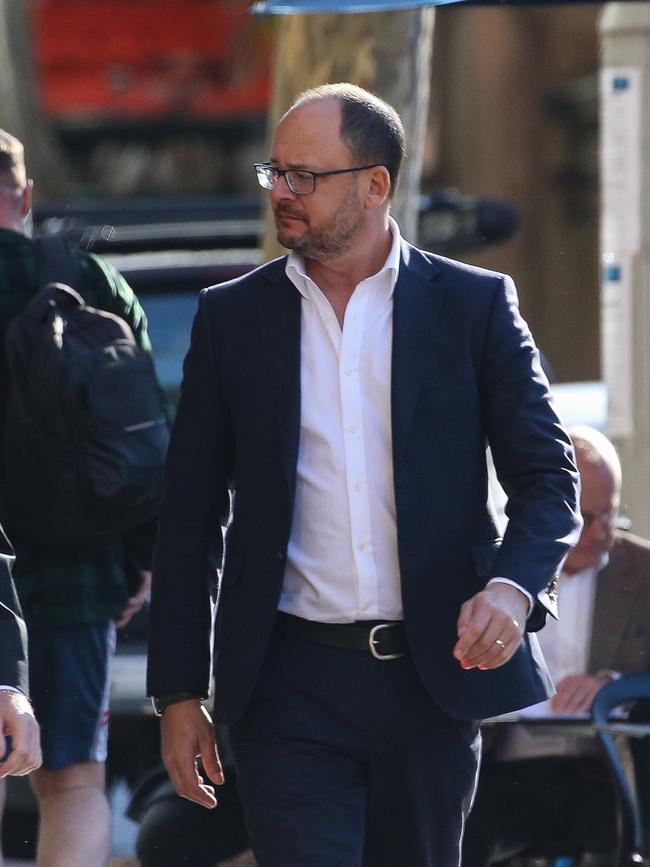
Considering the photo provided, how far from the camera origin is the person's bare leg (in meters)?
4.32

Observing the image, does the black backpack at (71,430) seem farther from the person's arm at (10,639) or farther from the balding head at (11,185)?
the person's arm at (10,639)

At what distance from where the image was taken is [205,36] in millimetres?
22703

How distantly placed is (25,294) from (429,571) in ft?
4.64

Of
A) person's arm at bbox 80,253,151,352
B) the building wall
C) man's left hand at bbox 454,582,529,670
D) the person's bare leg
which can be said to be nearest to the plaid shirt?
person's arm at bbox 80,253,151,352

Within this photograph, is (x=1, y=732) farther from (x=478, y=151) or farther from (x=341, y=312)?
(x=478, y=151)

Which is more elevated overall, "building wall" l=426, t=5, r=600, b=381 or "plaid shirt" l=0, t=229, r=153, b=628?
"plaid shirt" l=0, t=229, r=153, b=628

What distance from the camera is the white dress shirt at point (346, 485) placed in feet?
11.5

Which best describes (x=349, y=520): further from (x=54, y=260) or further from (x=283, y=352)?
(x=54, y=260)

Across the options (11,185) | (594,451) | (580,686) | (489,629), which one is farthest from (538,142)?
(489,629)

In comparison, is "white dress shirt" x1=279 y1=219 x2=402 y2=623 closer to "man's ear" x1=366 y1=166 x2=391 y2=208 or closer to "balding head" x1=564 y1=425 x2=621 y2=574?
"man's ear" x1=366 y1=166 x2=391 y2=208

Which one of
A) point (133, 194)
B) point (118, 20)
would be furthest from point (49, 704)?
point (118, 20)

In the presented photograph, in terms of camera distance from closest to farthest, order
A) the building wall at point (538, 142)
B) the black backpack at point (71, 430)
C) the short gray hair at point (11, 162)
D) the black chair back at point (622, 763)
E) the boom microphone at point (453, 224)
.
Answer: the black backpack at point (71, 430) → the short gray hair at point (11, 162) → the black chair back at point (622, 763) → the boom microphone at point (453, 224) → the building wall at point (538, 142)

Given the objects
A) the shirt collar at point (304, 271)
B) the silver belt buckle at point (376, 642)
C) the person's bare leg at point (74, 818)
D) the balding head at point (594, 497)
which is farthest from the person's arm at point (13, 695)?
the balding head at point (594, 497)

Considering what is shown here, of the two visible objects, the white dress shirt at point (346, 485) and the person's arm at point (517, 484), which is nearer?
the person's arm at point (517, 484)
